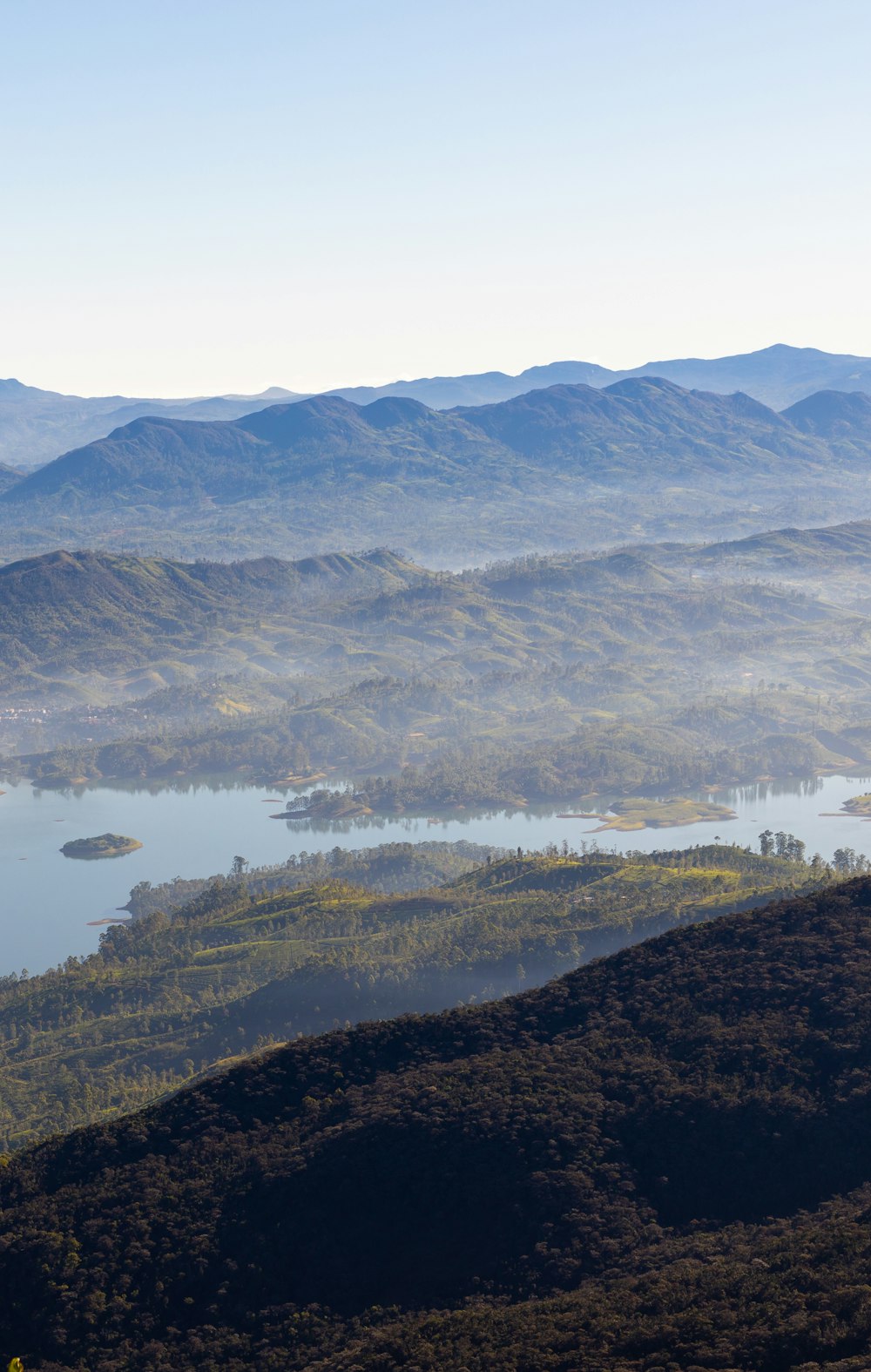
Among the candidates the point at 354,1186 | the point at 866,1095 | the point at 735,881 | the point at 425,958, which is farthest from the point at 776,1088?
the point at 735,881

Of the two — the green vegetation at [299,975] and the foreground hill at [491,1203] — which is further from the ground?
the foreground hill at [491,1203]

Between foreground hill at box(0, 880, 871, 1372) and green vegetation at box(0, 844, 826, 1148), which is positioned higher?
A: foreground hill at box(0, 880, 871, 1372)

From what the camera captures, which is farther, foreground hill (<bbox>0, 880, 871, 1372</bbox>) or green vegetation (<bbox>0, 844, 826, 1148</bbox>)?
green vegetation (<bbox>0, 844, 826, 1148</bbox>)

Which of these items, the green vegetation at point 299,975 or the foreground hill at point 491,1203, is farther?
the green vegetation at point 299,975
